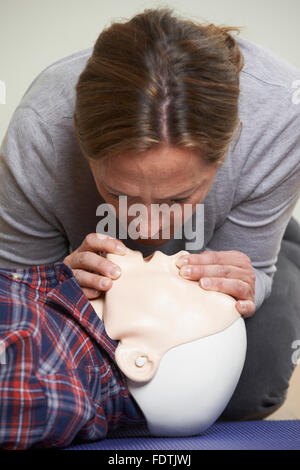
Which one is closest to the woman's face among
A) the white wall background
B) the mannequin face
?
the mannequin face

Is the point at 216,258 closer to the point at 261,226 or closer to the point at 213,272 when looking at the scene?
the point at 213,272

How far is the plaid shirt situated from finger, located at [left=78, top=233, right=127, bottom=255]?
0.06m

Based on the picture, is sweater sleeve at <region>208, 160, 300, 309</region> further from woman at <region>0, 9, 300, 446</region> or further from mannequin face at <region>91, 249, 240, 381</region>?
mannequin face at <region>91, 249, 240, 381</region>

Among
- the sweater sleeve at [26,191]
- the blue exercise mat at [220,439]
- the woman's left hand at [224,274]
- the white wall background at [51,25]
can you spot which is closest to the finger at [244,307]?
the woman's left hand at [224,274]

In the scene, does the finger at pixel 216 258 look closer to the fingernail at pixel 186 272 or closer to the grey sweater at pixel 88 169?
the fingernail at pixel 186 272

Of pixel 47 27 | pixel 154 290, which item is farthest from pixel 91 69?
pixel 47 27

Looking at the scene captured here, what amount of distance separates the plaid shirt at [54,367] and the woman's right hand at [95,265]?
0.02 metres

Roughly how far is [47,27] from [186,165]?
1094mm

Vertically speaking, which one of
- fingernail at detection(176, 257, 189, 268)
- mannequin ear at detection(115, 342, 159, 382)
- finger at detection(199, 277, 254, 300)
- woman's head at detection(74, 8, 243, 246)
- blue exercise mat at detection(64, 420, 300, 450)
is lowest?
blue exercise mat at detection(64, 420, 300, 450)

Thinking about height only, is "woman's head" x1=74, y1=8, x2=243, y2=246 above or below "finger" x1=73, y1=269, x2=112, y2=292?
above

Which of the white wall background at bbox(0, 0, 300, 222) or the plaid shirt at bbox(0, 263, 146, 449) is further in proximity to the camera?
the white wall background at bbox(0, 0, 300, 222)

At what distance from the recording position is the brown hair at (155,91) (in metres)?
0.92

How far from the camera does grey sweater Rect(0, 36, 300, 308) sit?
46.7 inches

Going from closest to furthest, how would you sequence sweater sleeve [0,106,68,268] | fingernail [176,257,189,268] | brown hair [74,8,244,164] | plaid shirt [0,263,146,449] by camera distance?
plaid shirt [0,263,146,449] → brown hair [74,8,244,164] → fingernail [176,257,189,268] → sweater sleeve [0,106,68,268]
